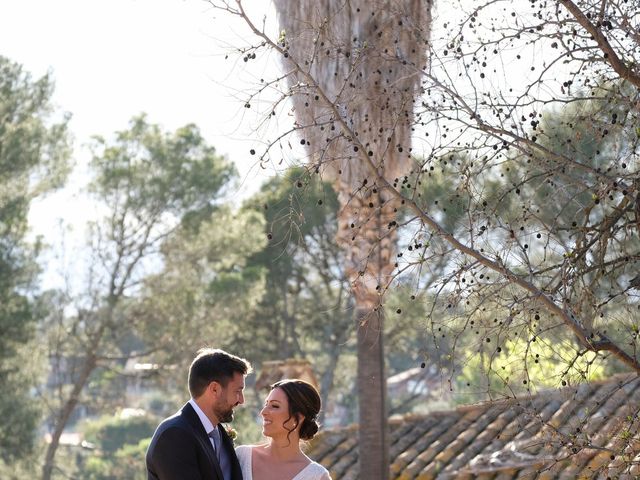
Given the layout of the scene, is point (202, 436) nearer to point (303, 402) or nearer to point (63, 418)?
point (303, 402)

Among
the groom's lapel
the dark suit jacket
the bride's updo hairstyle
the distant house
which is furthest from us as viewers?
the distant house

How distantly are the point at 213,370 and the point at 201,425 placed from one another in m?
0.24

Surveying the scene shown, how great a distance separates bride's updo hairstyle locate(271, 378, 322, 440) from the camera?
203 inches

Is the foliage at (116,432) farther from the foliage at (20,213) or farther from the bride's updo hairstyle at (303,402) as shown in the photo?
the bride's updo hairstyle at (303,402)

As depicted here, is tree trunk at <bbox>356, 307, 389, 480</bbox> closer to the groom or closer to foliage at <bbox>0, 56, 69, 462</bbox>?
the groom

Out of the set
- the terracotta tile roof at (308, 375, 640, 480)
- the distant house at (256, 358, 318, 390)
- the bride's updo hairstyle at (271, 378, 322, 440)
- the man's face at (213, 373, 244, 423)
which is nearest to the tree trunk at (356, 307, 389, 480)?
the terracotta tile roof at (308, 375, 640, 480)

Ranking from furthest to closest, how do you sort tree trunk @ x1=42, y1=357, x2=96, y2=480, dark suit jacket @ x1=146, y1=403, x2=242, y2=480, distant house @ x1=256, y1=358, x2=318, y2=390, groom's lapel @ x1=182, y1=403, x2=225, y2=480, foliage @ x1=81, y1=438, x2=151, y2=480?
foliage @ x1=81, y1=438, x2=151, y2=480
tree trunk @ x1=42, y1=357, x2=96, y2=480
distant house @ x1=256, y1=358, x2=318, y2=390
groom's lapel @ x1=182, y1=403, x2=225, y2=480
dark suit jacket @ x1=146, y1=403, x2=242, y2=480

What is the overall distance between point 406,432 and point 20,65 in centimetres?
1230

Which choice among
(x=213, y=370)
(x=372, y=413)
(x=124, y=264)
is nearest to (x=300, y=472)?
(x=213, y=370)

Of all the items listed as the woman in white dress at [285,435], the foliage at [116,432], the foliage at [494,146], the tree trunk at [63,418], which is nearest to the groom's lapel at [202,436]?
the woman in white dress at [285,435]

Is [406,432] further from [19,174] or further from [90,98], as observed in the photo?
[90,98]

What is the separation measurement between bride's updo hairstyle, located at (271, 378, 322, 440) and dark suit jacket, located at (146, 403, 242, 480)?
46 cm

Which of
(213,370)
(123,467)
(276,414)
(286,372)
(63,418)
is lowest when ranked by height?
(276,414)

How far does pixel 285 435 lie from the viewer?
17.3 feet
